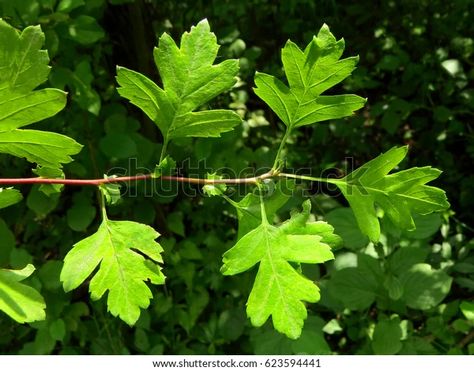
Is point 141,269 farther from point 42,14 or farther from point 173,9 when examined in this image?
point 173,9

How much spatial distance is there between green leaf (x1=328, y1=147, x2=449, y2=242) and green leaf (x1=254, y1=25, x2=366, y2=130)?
127 mm

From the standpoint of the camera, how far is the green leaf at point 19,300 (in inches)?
37.8

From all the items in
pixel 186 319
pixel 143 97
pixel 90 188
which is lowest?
pixel 186 319

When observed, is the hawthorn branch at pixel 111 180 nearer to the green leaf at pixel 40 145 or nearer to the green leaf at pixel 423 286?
the green leaf at pixel 40 145

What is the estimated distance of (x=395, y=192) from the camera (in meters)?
Result: 1.07

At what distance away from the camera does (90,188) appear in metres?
1.75

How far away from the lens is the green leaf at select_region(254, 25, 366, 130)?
100 cm

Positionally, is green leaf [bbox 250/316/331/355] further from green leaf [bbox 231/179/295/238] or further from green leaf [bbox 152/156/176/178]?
green leaf [bbox 152/156/176/178]

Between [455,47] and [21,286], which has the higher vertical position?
[21,286]

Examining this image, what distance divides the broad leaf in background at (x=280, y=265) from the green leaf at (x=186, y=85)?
0.23 metres

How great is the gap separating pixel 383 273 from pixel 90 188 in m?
0.98

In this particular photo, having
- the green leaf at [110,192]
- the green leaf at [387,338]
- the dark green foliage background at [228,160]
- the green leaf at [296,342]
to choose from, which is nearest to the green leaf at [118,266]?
the green leaf at [110,192]

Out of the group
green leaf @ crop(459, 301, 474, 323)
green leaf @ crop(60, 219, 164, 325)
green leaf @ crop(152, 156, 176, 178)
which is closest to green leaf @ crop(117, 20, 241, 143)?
green leaf @ crop(152, 156, 176, 178)

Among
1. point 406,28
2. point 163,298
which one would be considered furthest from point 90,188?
point 406,28
